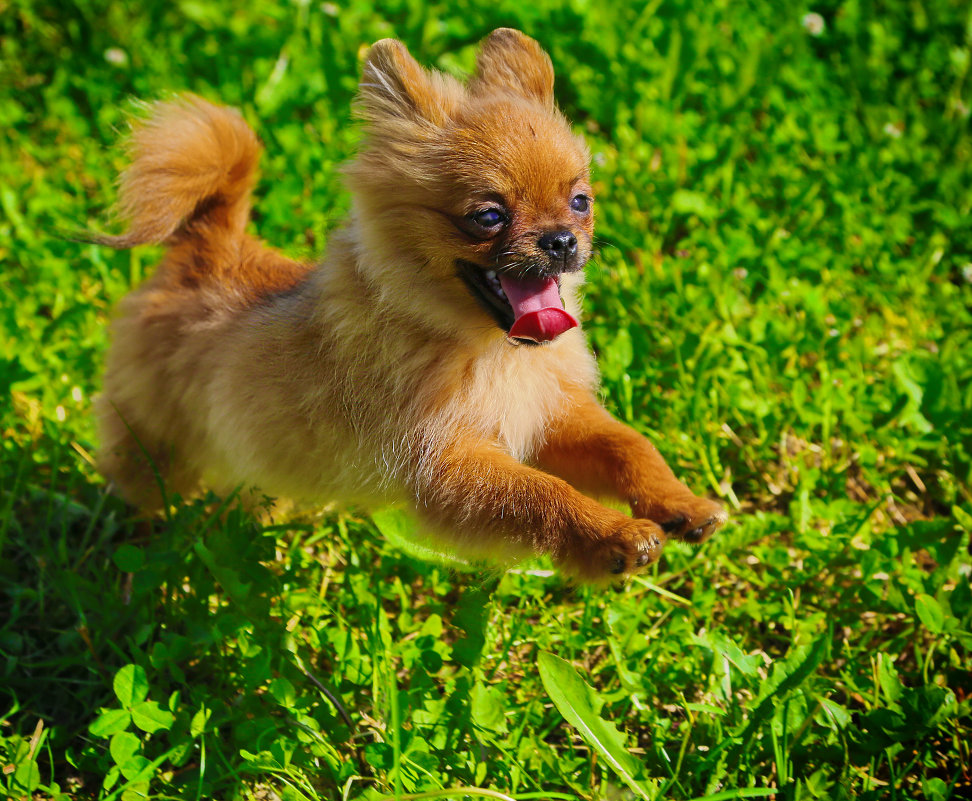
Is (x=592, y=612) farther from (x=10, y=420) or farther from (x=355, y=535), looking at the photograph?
(x=10, y=420)

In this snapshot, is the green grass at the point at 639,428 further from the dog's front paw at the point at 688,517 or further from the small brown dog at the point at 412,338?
the dog's front paw at the point at 688,517

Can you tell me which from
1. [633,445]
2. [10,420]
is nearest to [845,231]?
[633,445]

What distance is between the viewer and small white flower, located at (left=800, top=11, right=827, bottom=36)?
16.7ft

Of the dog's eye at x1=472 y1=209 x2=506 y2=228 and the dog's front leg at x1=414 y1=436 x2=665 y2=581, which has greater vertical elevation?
the dog's eye at x1=472 y1=209 x2=506 y2=228

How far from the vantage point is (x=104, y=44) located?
498 centimetres

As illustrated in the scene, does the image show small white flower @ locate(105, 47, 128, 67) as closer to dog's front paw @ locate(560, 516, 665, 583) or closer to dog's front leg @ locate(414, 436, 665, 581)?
dog's front leg @ locate(414, 436, 665, 581)

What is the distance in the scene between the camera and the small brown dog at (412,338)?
2.44 meters

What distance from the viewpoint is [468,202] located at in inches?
95.4

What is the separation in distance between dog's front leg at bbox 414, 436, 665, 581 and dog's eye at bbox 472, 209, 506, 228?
63 cm

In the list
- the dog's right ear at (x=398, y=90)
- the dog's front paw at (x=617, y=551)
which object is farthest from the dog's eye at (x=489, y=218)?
the dog's front paw at (x=617, y=551)

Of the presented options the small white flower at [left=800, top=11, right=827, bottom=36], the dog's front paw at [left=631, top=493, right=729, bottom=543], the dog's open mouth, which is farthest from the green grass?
the dog's open mouth

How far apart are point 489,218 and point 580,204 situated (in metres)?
0.34

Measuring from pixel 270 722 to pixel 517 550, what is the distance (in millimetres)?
832

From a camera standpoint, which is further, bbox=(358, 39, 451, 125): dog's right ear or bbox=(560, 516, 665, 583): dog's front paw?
bbox=(358, 39, 451, 125): dog's right ear
